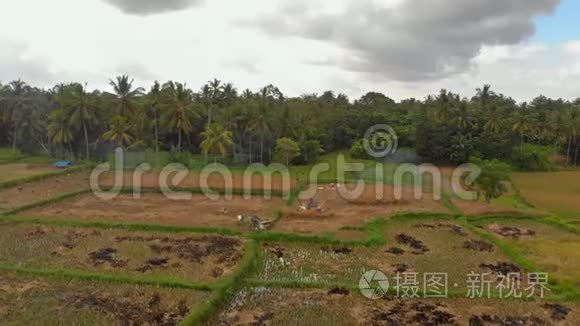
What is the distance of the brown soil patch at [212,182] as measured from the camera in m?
31.9

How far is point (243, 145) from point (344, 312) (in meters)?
36.6

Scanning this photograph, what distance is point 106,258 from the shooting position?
59.0ft

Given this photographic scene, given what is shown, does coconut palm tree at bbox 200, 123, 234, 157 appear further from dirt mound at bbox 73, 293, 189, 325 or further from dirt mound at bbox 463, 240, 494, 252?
dirt mound at bbox 73, 293, 189, 325

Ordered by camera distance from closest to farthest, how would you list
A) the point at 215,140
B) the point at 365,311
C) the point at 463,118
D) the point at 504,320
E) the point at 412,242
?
the point at 504,320 < the point at 365,311 < the point at 412,242 < the point at 215,140 < the point at 463,118

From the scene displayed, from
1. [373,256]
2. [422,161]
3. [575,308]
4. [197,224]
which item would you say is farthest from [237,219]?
[422,161]

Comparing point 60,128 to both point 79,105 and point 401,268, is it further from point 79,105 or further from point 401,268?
point 401,268

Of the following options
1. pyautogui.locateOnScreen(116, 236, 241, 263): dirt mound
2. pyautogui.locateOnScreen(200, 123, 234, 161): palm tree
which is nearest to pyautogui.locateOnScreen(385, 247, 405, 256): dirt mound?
pyautogui.locateOnScreen(116, 236, 241, 263): dirt mound

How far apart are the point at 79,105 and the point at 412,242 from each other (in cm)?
3478

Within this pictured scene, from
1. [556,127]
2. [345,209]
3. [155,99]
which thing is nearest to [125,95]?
[155,99]

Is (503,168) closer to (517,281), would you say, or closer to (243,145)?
(517,281)

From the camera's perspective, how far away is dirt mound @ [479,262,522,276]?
58.1 feet

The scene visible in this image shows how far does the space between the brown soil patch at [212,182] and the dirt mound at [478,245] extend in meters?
13.4

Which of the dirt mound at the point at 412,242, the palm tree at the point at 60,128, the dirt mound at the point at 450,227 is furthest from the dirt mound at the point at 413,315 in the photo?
the palm tree at the point at 60,128

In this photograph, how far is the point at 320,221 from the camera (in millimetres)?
24250
